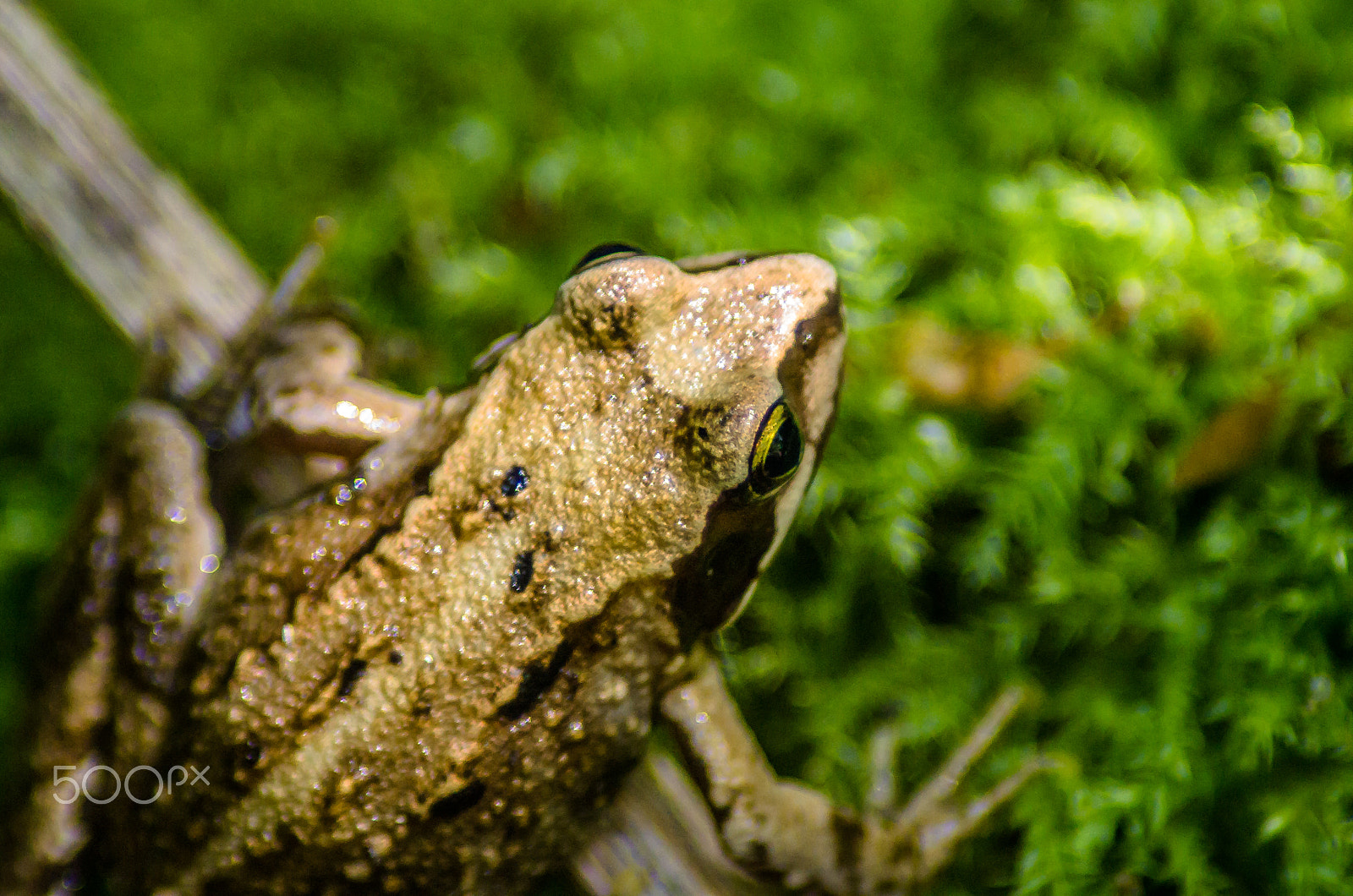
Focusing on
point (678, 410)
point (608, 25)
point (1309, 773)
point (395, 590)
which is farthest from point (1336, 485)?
point (608, 25)

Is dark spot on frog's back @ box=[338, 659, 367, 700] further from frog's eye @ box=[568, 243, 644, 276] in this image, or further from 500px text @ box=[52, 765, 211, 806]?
frog's eye @ box=[568, 243, 644, 276]

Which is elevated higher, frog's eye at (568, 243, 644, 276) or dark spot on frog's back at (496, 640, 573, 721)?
frog's eye at (568, 243, 644, 276)

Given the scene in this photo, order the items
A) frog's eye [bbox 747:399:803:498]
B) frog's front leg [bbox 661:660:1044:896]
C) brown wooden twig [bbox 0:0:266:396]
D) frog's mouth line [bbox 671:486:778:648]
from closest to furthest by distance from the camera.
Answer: frog's eye [bbox 747:399:803:498] < frog's mouth line [bbox 671:486:778:648] < frog's front leg [bbox 661:660:1044:896] < brown wooden twig [bbox 0:0:266:396]

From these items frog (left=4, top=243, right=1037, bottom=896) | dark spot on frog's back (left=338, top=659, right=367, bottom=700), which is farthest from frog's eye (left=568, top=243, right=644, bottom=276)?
dark spot on frog's back (left=338, top=659, right=367, bottom=700)

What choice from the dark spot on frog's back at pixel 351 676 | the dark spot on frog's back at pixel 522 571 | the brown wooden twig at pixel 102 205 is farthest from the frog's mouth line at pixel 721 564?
the brown wooden twig at pixel 102 205

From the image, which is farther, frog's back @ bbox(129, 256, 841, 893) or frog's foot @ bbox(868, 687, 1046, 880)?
frog's foot @ bbox(868, 687, 1046, 880)

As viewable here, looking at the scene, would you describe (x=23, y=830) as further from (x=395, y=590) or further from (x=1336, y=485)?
(x=1336, y=485)

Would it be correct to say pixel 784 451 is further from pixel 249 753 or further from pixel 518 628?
pixel 249 753
